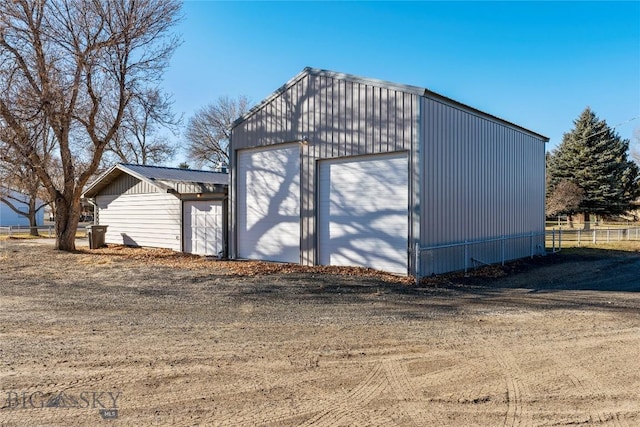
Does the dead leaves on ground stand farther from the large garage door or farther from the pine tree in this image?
the pine tree

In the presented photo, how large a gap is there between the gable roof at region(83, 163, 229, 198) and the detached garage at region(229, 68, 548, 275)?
261 centimetres

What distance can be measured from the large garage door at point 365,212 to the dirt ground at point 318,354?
5.69 feet

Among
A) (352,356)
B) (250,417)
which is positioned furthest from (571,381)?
(250,417)

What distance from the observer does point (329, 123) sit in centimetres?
1236

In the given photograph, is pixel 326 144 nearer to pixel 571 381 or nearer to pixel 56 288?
pixel 56 288

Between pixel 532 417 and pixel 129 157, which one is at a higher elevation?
pixel 129 157

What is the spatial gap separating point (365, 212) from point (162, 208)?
10.4 meters

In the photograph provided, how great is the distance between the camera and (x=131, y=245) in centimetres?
2053

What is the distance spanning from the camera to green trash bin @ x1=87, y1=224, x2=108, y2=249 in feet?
64.9

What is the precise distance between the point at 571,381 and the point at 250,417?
9.80 feet

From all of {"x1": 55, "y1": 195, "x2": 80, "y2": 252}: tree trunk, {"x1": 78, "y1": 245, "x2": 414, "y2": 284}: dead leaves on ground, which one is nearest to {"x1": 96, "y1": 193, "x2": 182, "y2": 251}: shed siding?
{"x1": 78, "y1": 245, "x2": 414, "y2": 284}: dead leaves on ground

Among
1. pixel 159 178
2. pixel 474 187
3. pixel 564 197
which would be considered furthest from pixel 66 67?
pixel 564 197

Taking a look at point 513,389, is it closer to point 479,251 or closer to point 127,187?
point 479,251

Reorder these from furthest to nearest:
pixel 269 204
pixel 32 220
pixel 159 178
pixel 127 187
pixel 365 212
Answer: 1. pixel 32 220
2. pixel 127 187
3. pixel 159 178
4. pixel 269 204
5. pixel 365 212
